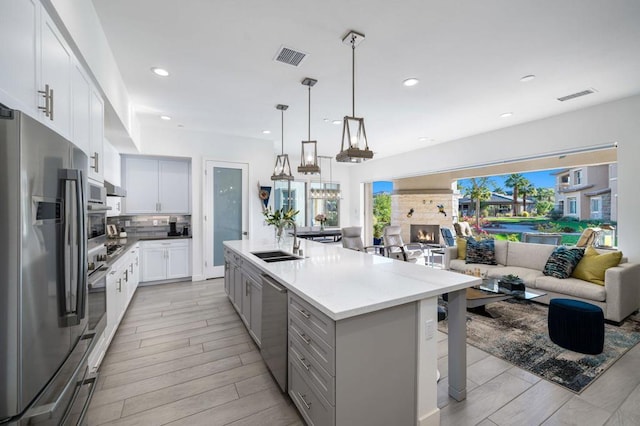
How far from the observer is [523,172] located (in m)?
6.99

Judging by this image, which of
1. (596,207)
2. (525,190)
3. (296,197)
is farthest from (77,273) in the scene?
(525,190)

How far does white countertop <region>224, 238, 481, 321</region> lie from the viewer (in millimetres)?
1524

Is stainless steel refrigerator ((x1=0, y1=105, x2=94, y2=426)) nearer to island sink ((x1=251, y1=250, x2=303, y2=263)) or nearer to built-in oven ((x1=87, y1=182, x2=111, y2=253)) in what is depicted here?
built-in oven ((x1=87, y1=182, x2=111, y2=253))

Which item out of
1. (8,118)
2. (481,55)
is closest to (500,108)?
(481,55)

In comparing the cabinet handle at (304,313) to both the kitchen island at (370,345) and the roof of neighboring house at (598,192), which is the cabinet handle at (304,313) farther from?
the roof of neighboring house at (598,192)

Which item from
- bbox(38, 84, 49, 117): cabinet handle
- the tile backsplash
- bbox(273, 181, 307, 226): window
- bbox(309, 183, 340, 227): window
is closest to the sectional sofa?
bbox(309, 183, 340, 227): window

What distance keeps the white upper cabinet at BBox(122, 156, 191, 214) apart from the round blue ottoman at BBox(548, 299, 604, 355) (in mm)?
5956

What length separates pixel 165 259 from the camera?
17.2 feet

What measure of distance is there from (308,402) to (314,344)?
0.40m

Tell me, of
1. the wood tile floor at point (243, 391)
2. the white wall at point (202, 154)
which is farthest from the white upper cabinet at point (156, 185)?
the wood tile floor at point (243, 391)

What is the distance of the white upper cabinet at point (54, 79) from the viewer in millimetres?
1521

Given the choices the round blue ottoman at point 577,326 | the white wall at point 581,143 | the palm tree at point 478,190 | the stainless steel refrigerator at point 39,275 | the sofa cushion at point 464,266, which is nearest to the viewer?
the stainless steel refrigerator at point 39,275

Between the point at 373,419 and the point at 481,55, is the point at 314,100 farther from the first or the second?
the point at 373,419

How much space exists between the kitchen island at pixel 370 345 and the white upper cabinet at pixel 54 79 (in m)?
1.72
